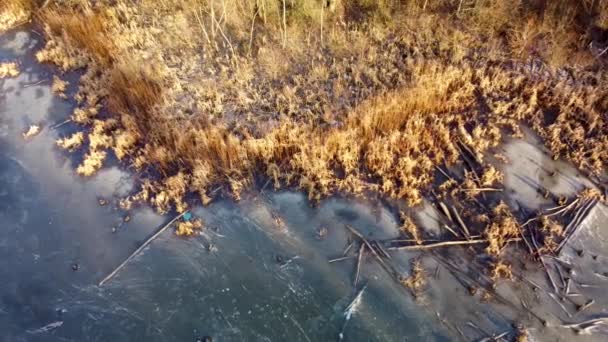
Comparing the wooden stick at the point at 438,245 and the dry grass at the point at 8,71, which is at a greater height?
the dry grass at the point at 8,71

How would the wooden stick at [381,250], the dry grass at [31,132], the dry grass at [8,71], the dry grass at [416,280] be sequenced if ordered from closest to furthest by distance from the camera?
the dry grass at [416,280], the wooden stick at [381,250], the dry grass at [31,132], the dry grass at [8,71]

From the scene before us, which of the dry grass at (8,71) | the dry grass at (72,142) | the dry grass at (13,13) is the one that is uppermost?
the dry grass at (13,13)

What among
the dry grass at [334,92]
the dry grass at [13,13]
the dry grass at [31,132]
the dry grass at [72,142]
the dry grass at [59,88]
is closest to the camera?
the dry grass at [334,92]

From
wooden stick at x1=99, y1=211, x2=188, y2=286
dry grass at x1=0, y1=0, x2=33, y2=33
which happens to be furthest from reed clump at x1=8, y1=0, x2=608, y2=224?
dry grass at x1=0, y1=0, x2=33, y2=33

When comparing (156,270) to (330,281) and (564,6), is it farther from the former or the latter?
(564,6)

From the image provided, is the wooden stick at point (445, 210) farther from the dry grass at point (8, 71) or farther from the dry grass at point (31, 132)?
the dry grass at point (8, 71)

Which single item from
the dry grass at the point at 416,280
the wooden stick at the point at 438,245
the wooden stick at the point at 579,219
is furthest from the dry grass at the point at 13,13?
the wooden stick at the point at 579,219

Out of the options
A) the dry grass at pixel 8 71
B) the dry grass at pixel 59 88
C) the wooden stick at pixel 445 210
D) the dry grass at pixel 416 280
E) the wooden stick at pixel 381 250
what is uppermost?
the dry grass at pixel 8 71

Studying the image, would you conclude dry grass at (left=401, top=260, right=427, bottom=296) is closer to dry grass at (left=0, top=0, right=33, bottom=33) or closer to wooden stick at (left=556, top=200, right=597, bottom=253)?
wooden stick at (left=556, top=200, right=597, bottom=253)

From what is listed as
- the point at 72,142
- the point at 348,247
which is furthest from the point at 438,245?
the point at 72,142

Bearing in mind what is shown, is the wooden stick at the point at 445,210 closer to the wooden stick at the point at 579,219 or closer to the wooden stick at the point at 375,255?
the wooden stick at the point at 375,255

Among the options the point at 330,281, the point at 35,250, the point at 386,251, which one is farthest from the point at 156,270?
the point at 386,251

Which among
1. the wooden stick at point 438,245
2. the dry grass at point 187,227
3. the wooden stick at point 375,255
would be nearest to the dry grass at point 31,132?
the dry grass at point 187,227

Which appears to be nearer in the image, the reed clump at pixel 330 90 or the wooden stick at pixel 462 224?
the wooden stick at pixel 462 224
